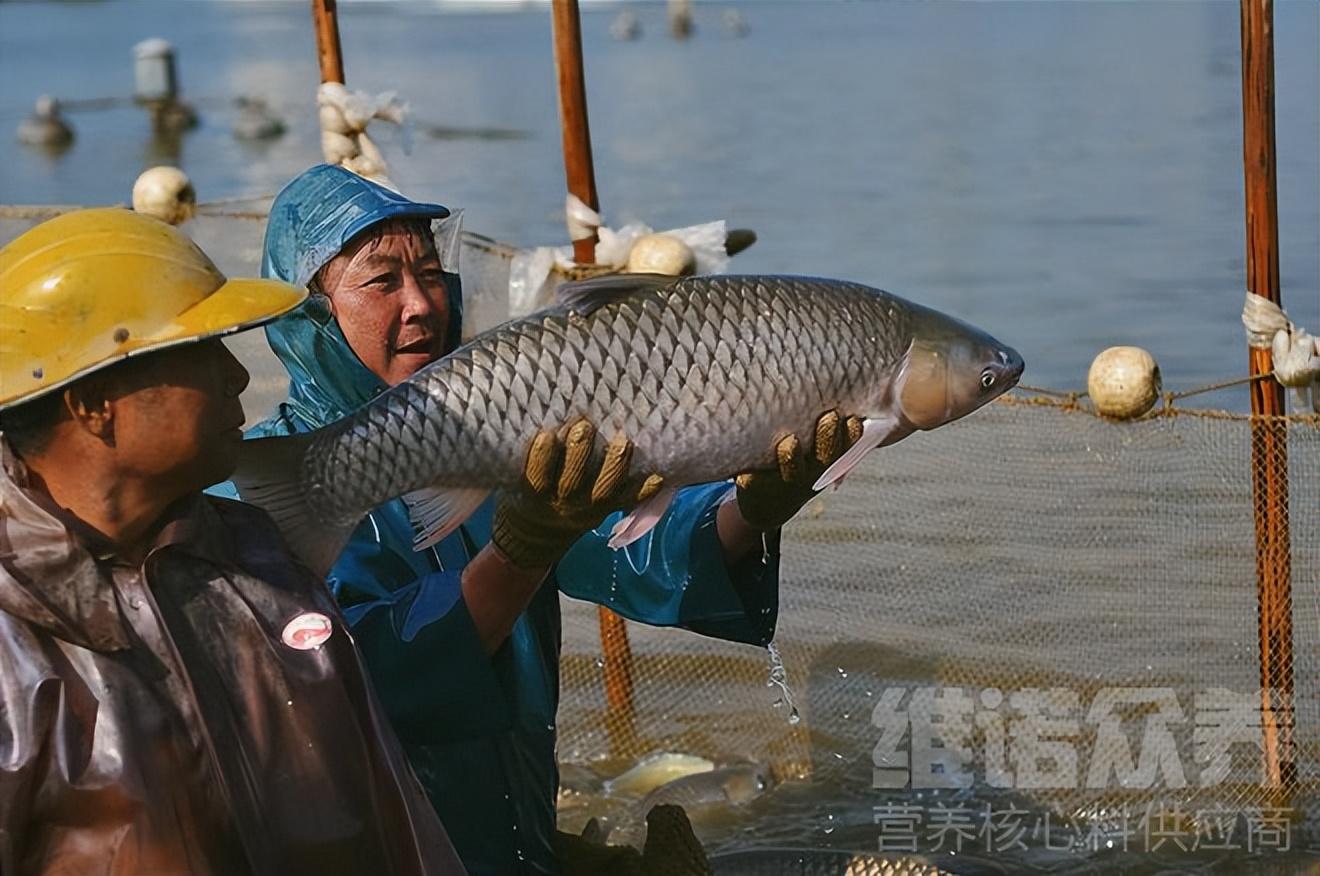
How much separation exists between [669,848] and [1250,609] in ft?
8.72

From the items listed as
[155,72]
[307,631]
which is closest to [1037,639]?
[307,631]

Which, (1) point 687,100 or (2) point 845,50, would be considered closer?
(1) point 687,100

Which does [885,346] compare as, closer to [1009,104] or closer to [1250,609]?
[1250,609]

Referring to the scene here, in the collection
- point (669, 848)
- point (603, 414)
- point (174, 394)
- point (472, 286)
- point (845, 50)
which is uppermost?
point (174, 394)

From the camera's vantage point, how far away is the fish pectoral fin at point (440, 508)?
10.2 ft

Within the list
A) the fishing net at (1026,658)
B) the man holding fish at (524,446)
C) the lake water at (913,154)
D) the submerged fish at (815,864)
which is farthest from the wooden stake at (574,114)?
the lake water at (913,154)

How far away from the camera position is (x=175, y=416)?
2.44m

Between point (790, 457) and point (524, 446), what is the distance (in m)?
0.43

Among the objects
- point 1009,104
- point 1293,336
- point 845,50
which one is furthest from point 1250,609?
point 845,50

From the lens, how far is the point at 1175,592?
19.7 ft

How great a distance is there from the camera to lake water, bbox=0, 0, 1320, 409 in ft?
46.5

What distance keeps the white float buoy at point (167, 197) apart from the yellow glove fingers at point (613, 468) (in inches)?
169

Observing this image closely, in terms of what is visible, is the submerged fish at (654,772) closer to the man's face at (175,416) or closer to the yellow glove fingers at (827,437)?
the yellow glove fingers at (827,437)

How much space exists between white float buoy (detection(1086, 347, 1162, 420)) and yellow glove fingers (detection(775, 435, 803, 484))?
2354 mm
